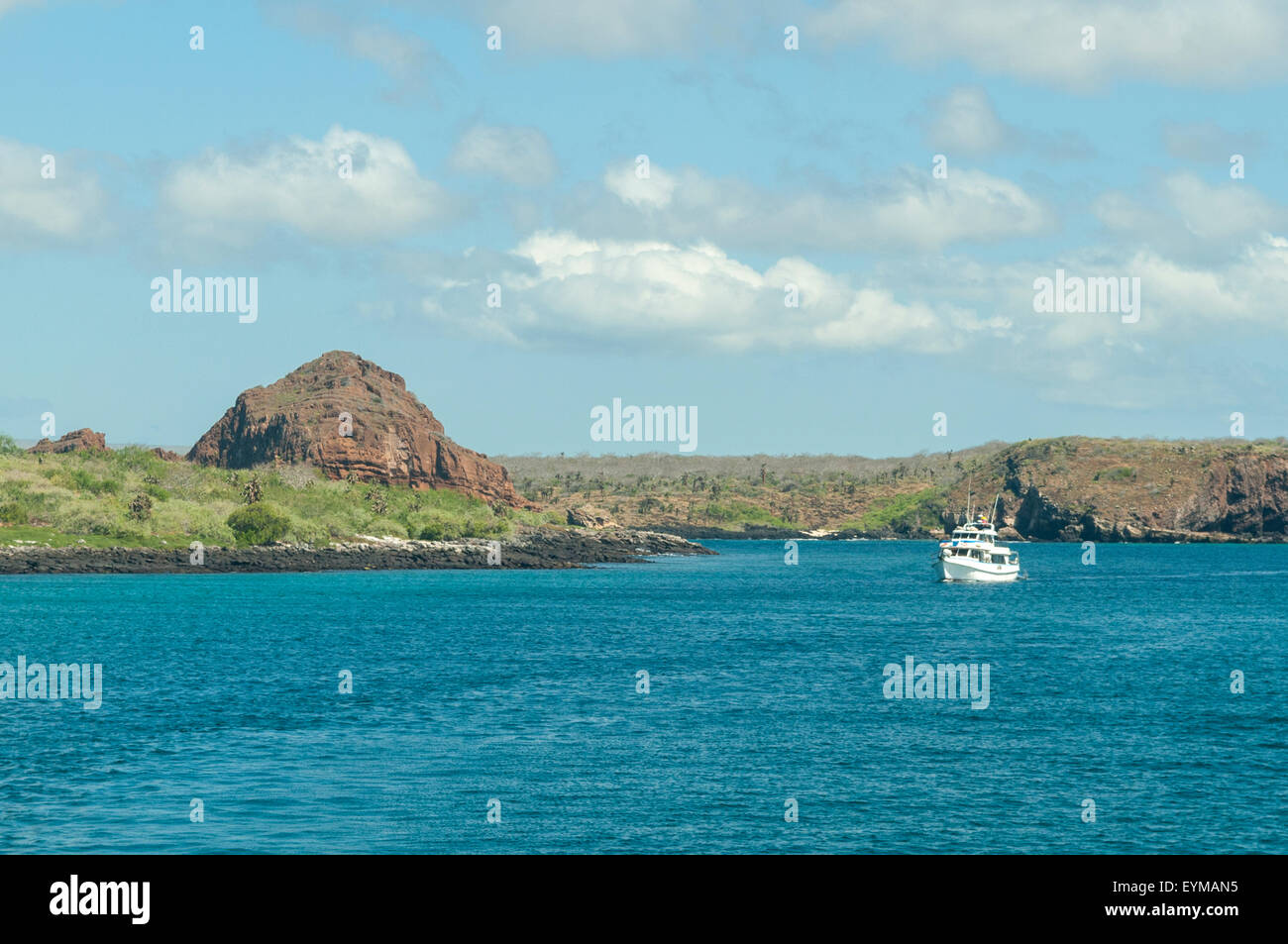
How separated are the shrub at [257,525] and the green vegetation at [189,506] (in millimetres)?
123

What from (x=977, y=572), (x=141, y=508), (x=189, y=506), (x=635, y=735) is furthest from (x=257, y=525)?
(x=635, y=735)

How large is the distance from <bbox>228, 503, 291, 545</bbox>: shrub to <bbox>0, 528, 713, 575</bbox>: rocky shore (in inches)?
91.7

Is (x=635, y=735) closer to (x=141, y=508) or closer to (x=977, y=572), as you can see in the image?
(x=977, y=572)

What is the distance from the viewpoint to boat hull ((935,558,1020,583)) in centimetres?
12075

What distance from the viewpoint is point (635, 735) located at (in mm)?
39000

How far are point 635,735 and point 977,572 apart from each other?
8876 centimetres

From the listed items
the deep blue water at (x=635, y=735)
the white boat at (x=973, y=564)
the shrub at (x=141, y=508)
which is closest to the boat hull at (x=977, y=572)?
the white boat at (x=973, y=564)

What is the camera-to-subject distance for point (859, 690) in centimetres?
4966

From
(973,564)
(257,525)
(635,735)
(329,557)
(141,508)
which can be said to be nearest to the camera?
(635,735)

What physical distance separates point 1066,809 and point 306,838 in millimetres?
18364

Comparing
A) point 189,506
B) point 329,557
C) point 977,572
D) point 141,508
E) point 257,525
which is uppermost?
point 189,506
